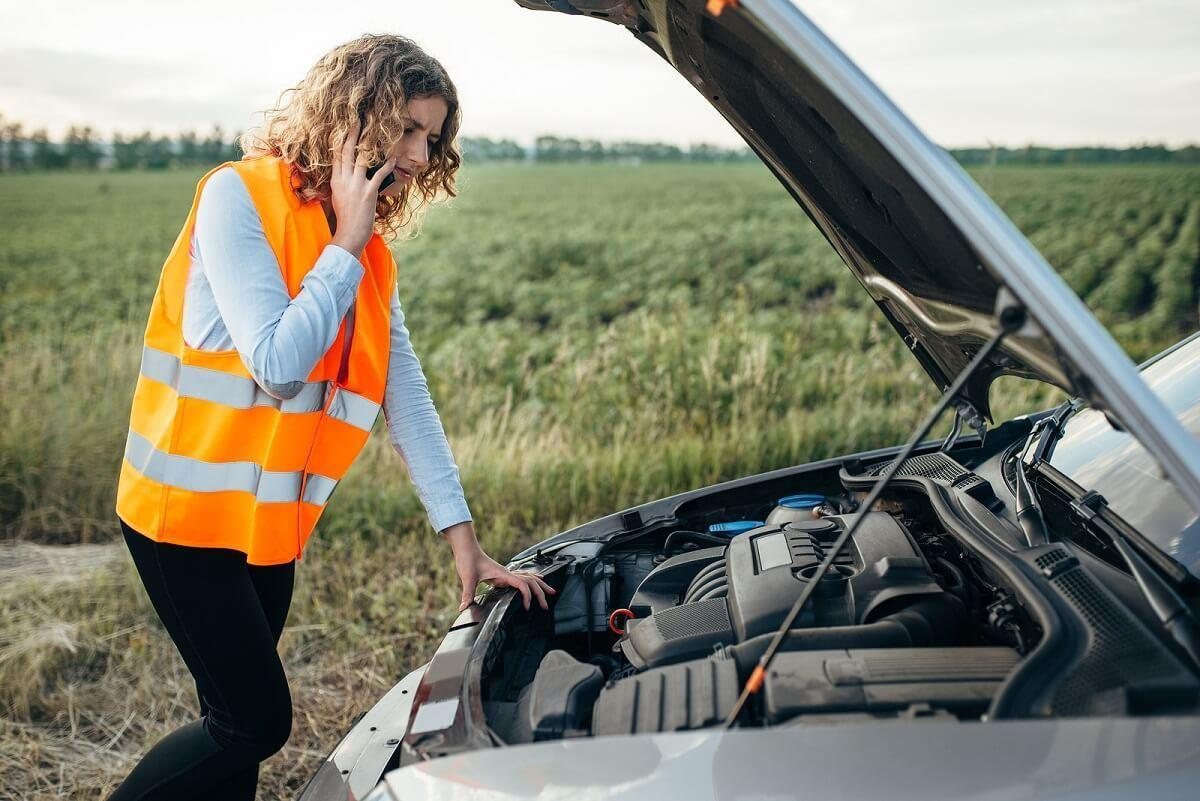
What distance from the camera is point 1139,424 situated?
4.18 ft

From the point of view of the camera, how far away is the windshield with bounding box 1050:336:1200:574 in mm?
1748

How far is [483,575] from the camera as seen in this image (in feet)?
7.22

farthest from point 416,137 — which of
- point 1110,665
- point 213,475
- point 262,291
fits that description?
point 1110,665

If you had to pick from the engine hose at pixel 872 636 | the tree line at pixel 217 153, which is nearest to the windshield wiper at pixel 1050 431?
the engine hose at pixel 872 636

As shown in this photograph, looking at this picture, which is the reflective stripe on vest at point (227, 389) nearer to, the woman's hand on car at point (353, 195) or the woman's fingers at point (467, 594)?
the woman's hand on car at point (353, 195)

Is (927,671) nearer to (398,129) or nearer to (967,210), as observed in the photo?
(967,210)

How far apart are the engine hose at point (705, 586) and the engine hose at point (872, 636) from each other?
14.7 inches

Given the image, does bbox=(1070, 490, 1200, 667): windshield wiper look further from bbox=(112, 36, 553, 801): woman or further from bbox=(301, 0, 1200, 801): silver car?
bbox=(112, 36, 553, 801): woman

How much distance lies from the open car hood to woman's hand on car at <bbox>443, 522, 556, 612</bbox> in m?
1.12

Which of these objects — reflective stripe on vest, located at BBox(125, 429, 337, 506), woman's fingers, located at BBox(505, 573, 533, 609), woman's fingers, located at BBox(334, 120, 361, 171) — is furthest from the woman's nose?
woman's fingers, located at BBox(505, 573, 533, 609)

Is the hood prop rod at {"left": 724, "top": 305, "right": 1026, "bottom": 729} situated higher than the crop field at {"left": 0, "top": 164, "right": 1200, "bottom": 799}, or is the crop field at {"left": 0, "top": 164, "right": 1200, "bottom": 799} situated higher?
the hood prop rod at {"left": 724, "top": 305, "right": 1026, "bottom": 729}

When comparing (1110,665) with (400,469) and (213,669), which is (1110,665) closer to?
(213,669)

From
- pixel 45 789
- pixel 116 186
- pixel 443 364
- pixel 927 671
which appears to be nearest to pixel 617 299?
pixel 443 364

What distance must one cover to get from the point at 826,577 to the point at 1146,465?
0.74 meters
